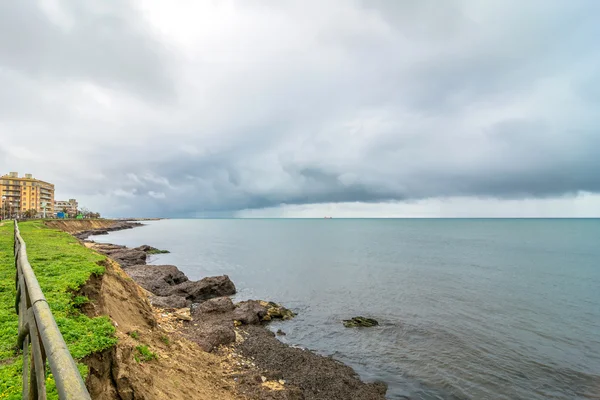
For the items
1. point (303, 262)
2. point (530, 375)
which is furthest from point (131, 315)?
point (303, 262)

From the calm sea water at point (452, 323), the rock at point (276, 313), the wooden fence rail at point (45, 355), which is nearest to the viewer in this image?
the wooden fence rail at point (45, 355)

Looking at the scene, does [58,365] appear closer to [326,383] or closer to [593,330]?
[326,383]

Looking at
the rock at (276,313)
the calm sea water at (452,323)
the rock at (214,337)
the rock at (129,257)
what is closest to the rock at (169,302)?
the rock at (214,337)

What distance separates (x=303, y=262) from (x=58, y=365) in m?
65.2

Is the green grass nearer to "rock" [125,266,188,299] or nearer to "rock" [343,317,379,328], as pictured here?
"rock" [343,317,379,328]

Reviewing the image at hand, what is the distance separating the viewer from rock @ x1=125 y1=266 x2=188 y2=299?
34094 millimetres

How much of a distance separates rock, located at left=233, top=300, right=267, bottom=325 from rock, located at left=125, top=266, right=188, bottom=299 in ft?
33.3

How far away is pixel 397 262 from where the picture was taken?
6662cm

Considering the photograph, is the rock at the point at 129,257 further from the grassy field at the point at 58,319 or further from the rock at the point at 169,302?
the grassy field at the point at 58,319

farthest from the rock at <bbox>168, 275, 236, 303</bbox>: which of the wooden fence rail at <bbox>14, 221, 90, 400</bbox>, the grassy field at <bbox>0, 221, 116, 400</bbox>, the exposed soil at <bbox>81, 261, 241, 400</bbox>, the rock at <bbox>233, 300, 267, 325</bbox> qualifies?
the wooden fence rail at <bbox>14, 221, 90, 400</bbox>

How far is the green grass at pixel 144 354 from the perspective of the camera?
11.3 metres

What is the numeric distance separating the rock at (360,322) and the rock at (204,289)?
15255 millimetres

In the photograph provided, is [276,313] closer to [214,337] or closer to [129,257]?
[214,337]

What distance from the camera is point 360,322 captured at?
27.6 meters
